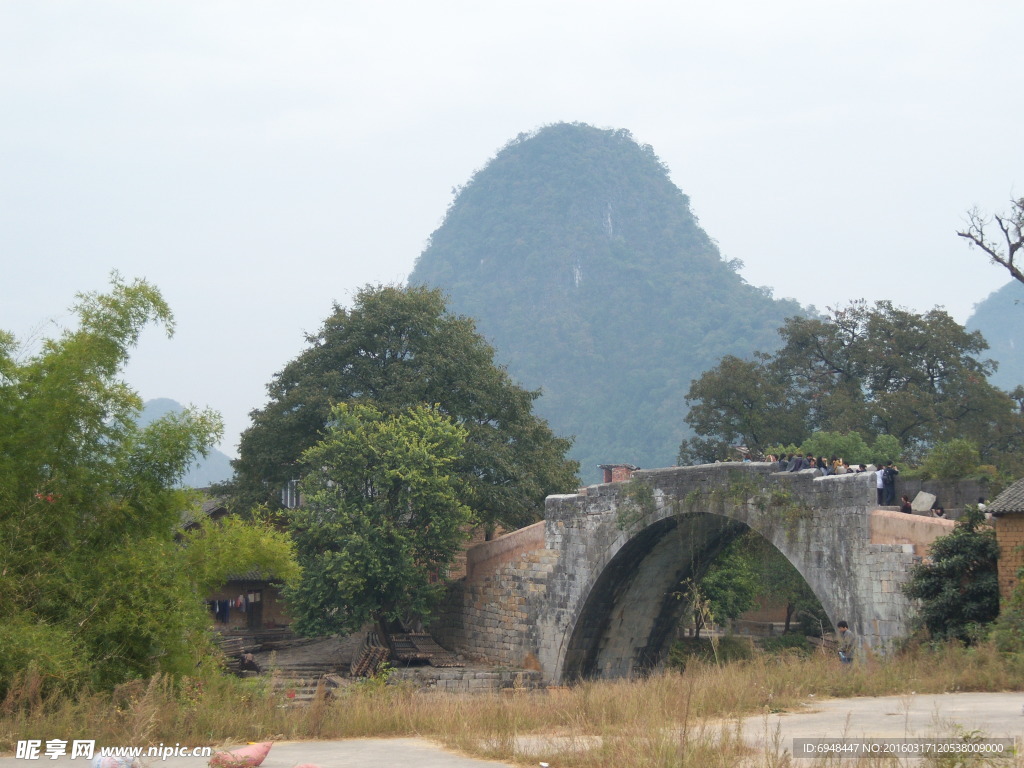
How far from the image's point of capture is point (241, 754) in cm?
666

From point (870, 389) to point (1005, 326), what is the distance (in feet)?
416

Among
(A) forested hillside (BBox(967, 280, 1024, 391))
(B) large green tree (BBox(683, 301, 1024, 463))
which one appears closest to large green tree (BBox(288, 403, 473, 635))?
(B) large green tree (BBox(683, 301, 1024, 463))

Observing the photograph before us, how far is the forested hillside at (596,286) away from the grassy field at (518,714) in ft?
243

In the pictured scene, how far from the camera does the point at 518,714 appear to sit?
8516mm

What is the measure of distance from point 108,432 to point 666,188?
14005 cm

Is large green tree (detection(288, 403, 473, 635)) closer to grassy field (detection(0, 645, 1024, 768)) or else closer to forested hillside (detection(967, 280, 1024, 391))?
grassy field (detection(0, 645, 1024, 768))

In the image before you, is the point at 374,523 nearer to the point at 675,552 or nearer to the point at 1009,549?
the point at 675,552

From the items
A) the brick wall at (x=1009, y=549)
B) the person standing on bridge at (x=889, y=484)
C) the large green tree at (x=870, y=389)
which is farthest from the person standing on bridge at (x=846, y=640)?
the large green tree at (x=870, y=389)

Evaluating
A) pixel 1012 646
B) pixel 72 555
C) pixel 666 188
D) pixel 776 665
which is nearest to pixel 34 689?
pixel 72 555

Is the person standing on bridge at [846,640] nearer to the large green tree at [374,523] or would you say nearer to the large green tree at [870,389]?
the large green tree at [374,523]

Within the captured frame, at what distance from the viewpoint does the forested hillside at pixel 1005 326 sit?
145 metres

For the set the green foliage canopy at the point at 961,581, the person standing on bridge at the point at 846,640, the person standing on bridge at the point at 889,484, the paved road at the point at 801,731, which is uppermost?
A: the person standing on bridge at the point at 889,484

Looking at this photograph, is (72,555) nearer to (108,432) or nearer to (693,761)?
(108,432)

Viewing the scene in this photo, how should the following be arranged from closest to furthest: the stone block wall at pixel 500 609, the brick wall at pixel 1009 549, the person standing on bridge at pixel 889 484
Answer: the brick wall at pixel 1009 549
the person standing on bridge at pixel 889 484
the stone block wall at pixel 500 609
